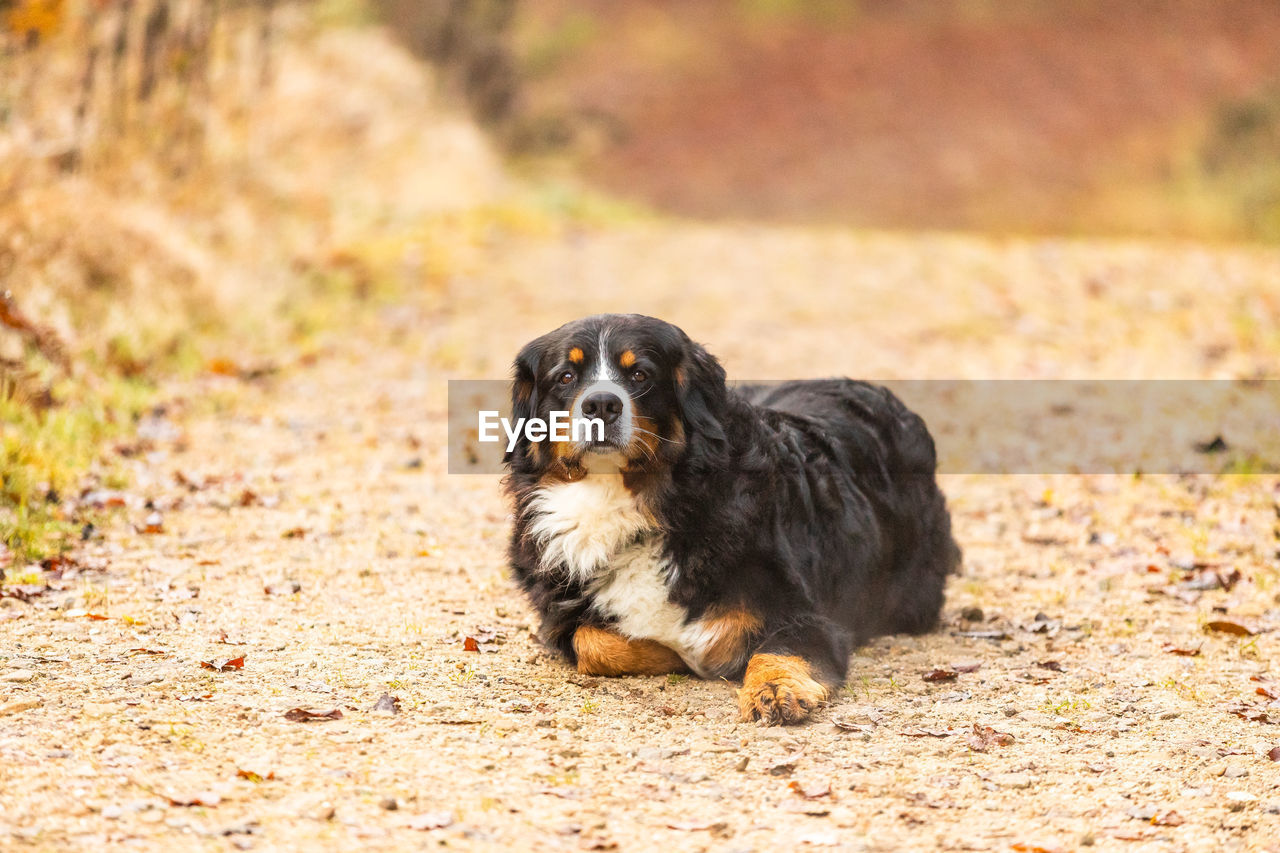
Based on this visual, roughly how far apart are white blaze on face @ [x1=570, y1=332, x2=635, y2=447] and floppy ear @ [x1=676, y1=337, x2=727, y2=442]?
0.25 meters

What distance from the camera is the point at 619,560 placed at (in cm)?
465

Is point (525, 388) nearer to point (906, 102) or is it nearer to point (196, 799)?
point (196, 799)

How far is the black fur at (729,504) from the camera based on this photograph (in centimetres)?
455

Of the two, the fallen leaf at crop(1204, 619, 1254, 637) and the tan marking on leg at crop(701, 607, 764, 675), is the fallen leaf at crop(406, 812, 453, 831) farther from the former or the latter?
the fallen leaf at crop(1204, 619, 1254, 637)

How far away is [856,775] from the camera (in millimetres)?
3844

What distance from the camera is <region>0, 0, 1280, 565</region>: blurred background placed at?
898 cm

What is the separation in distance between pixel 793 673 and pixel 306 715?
5.22 ft

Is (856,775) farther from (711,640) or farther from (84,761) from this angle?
(84,761)

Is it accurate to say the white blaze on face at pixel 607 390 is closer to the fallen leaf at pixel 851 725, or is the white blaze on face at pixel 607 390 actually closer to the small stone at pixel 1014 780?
the fallen leaf at pixel 851 725

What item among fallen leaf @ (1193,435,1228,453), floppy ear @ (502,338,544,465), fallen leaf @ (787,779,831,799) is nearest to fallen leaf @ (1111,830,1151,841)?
fallen leaf @ (787,779,831,799)

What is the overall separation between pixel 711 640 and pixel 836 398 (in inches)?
61.0

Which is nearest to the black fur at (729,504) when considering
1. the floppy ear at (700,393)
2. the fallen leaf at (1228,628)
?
the floppy ear at (700,393)

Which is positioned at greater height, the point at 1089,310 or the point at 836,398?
the point at 1089,310

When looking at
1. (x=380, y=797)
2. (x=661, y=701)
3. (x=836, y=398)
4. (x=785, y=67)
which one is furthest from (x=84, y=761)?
(x=785, y=67)
